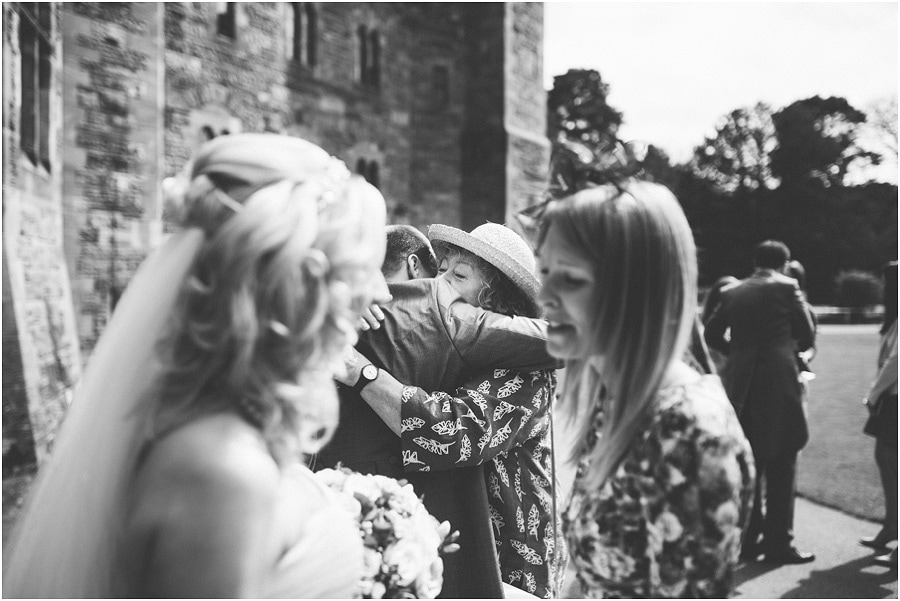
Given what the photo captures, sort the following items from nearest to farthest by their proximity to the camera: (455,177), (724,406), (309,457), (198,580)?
(198,580) → (724,406) → (309,457) → (455,177)

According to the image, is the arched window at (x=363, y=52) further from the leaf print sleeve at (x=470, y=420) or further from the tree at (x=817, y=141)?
the tree at (x=817, y=141)

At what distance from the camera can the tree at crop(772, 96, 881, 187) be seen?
4841 cm

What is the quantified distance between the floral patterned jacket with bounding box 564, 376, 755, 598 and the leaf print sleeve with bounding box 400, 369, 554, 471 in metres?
0.85

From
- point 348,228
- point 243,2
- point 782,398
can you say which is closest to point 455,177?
point 243,2

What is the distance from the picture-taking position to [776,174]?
50.5 m

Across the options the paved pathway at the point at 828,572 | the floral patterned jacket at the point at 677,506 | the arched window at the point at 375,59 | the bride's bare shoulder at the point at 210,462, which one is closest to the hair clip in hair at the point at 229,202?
the bride's bare shoulder at the point at 210,462

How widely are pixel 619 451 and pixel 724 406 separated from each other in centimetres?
24

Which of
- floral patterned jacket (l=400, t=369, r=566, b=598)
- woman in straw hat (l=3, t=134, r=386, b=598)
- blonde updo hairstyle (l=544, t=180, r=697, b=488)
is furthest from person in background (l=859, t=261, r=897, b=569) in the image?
woman in straw hat (l=3, t=134, r=386, b=598)

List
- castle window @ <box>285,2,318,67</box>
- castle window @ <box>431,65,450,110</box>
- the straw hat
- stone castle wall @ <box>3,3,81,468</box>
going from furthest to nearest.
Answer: castle window @ <box>431,65,450,110</box>, castle window @ <box>285,2,318,67</box>, stone castle wall @ <box>3,3,81,468</box>, the straw hat

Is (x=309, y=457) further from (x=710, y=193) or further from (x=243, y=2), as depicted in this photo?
(x=710, y=193)

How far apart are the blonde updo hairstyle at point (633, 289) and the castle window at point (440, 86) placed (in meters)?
16.3

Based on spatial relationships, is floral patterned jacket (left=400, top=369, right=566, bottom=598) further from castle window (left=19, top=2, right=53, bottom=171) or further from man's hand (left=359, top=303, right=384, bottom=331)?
castle window (left=19, top=2, right=53, bottom=171)

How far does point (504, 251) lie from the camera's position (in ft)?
Result: 8.40

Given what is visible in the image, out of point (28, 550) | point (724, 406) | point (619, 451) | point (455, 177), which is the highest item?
point (455, 177)
